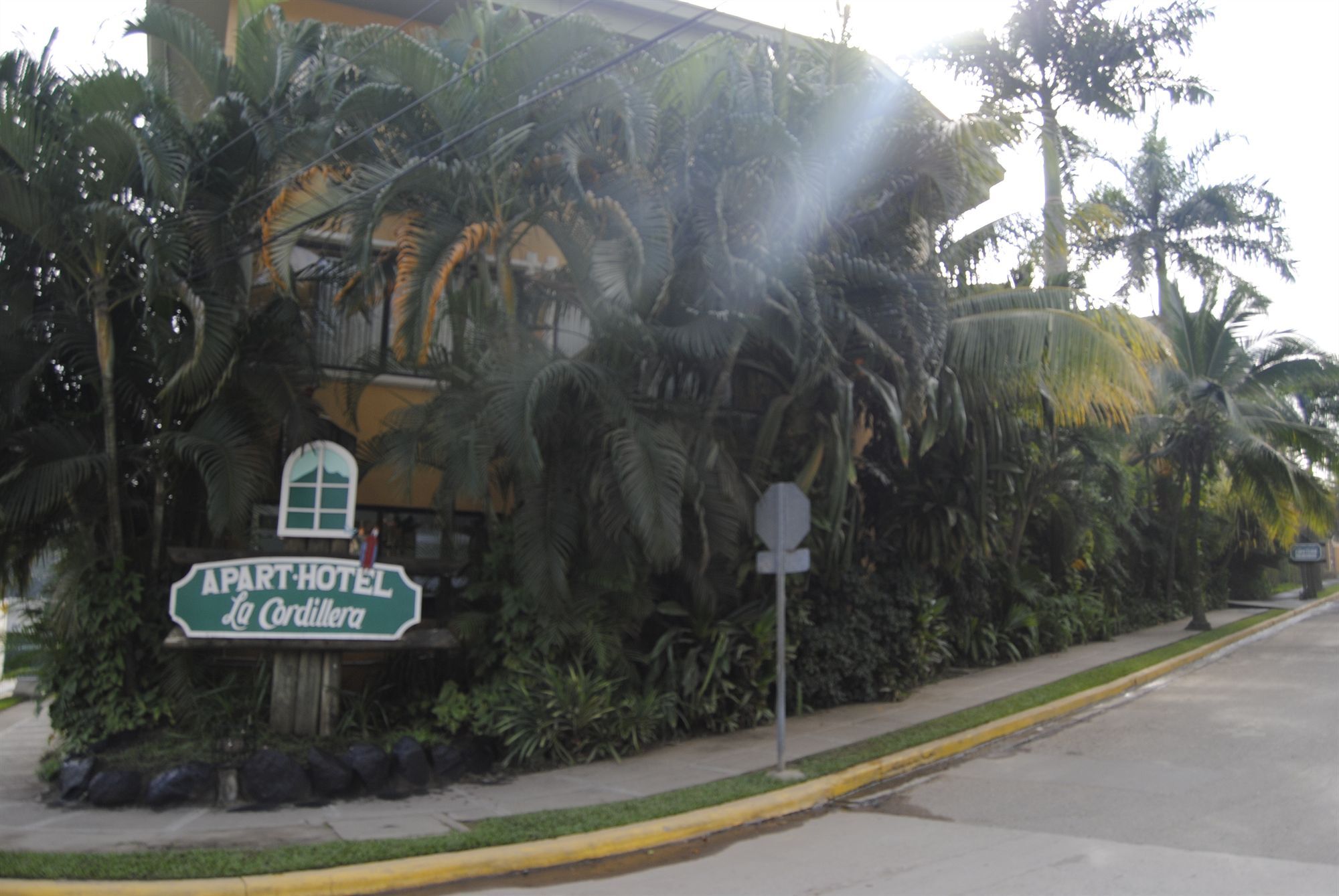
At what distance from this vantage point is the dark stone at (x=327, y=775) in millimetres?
9781

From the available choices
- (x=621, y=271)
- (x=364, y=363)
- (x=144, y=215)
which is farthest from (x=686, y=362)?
(x=144, y=215)

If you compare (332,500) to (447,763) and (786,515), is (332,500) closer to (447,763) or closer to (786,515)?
(447,763)

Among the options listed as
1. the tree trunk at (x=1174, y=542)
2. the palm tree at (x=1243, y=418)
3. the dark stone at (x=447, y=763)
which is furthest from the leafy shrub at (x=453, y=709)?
the tree trunk at (x=1174, y=542)

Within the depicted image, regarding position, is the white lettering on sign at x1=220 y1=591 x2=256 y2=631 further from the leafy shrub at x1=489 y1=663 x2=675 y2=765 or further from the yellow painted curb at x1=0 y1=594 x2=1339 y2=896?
the yellow painted curb at x1=0 y1=594 x2=1339 y2=896

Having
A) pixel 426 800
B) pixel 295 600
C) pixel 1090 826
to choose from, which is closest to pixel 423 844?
pixel 426 800

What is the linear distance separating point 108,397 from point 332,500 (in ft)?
7.78

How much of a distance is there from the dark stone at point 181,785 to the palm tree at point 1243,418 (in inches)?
685

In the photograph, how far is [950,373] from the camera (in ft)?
43.4

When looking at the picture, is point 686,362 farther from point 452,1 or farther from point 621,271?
point 452,1

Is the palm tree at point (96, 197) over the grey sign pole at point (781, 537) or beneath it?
over

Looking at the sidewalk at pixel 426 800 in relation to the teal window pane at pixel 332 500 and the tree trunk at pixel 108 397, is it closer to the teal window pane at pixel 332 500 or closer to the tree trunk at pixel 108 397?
the tree trunk at pixel 108 397

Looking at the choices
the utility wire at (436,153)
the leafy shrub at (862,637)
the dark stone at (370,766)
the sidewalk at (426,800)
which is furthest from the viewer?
the leafy shrub at (862,637)

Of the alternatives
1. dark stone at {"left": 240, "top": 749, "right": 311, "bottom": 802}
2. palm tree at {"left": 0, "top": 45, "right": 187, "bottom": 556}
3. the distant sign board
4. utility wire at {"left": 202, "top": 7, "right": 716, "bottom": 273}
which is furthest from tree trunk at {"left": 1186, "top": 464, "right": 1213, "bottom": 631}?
palm tree at {"left": 0, "top": 45, "right": 187, "bottom": 556}

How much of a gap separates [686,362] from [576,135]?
281cm
